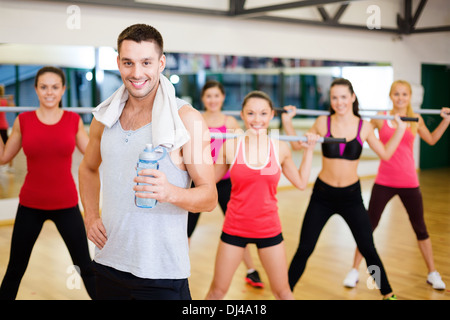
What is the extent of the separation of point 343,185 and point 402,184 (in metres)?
0.77

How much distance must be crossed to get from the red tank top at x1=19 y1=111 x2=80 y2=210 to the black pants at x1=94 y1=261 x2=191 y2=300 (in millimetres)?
1275

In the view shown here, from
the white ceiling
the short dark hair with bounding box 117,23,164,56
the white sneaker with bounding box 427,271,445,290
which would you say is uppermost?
the white ceiling

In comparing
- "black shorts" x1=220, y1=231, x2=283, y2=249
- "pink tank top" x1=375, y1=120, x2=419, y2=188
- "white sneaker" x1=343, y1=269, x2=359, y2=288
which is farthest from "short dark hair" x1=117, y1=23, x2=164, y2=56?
"white sneaker" x1=343, y1=269, x2=359, y2=288

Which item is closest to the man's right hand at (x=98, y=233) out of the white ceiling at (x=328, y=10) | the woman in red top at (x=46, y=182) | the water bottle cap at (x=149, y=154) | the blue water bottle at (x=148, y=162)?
the blue water bottle at (x=148, y=162)

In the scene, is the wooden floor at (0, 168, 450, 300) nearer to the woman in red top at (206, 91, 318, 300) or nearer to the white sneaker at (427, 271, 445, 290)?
the white sneaker at (427, 271, 445, 290)

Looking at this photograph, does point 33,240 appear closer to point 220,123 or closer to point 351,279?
point 220,123

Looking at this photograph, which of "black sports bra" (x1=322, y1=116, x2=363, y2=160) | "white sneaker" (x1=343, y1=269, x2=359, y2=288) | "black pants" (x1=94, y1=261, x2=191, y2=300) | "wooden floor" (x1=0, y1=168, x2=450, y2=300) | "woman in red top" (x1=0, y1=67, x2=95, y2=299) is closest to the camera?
"black pants" (x1=94, y1=261, x2=191, y2=300)

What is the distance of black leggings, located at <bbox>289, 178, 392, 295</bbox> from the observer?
3264mm

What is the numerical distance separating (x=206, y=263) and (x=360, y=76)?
231 inches

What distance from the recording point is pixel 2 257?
4.65 m

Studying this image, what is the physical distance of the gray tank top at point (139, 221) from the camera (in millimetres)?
1746

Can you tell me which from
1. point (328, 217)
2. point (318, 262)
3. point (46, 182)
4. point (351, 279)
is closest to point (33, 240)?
point (46, 182)

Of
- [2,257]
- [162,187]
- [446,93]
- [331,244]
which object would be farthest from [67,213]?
[446,93]
